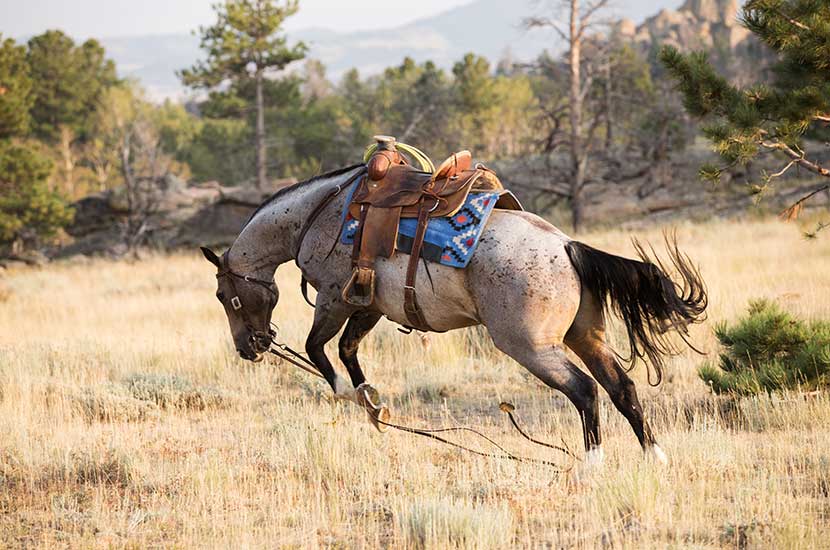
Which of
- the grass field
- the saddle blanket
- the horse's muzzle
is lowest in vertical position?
the grass field

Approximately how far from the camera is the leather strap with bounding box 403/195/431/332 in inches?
221

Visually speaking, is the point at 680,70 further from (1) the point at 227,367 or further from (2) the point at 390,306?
(1) the point at 227,367

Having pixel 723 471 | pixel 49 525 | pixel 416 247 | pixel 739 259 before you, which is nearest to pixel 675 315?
pixel 723 471

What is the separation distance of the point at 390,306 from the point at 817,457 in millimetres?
2865

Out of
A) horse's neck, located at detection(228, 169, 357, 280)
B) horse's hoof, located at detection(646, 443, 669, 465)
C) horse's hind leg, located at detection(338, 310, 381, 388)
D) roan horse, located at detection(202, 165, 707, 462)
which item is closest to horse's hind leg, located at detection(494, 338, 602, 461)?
roan horse, located at detection(202, 165, 707, 462)

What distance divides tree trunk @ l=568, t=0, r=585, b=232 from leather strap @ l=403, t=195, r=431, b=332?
62.2 ft

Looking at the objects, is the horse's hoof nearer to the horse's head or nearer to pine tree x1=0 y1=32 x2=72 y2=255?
the horse's head

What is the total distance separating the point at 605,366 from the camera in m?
5.64

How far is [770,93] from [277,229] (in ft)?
14.1

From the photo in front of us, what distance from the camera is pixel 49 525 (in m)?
5.07

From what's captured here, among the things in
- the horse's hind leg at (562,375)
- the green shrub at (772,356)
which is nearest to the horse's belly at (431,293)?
the horse's hind leg at (562,375)

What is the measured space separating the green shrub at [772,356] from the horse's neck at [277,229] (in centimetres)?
356

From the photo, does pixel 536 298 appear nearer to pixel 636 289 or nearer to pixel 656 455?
pixel 636 289

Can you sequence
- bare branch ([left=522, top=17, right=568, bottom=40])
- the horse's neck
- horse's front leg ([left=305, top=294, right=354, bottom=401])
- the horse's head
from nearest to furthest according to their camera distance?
horse's front leg ([left=305, top=294, right=354, bottom=401]), the horse's neck, the horse's head, bare branch ([left=522, top=17, right=568, bottom=40])
